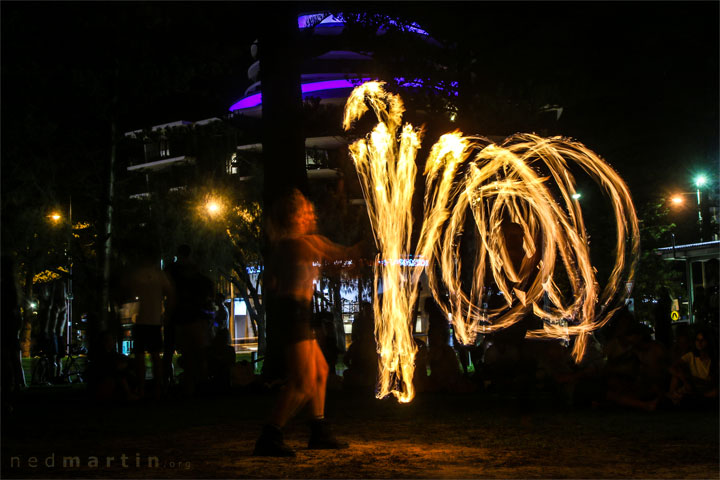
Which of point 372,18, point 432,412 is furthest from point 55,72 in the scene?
point 432,412

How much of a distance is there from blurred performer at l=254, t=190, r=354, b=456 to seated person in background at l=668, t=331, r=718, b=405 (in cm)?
500

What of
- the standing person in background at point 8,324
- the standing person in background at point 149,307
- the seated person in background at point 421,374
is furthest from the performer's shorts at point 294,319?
the seated person in background at point 421,374

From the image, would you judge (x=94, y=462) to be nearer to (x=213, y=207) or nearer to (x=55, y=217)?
(x=55, y=217)

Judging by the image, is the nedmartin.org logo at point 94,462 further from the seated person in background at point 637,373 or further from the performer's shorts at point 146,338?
the seated person in background at point 637,373

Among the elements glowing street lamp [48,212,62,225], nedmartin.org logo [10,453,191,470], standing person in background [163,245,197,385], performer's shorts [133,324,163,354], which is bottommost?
nedmartin.org logo [10,453,191,470]

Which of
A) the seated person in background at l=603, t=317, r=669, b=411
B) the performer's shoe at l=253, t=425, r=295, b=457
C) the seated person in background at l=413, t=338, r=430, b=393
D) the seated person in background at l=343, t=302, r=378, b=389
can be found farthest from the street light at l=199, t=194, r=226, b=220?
the performer's shoe at l=253, t=425, r=295, b=457

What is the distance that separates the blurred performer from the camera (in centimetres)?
662

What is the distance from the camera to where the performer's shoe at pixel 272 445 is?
645cm

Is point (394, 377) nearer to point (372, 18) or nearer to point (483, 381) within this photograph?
point (483, 381)

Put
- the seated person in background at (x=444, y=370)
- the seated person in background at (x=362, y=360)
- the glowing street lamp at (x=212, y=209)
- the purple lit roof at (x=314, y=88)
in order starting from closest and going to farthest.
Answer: the seated person in background at (x=444, y=370) → the seated person in background at (x=362, y=360) → the glowing street lamp at (x=212, y=209) → the purple lit roof at (x=314, y=88)

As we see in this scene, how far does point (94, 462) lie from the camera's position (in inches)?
248

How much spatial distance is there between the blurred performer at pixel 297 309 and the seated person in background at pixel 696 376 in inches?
197

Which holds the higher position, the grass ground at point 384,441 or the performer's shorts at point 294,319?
the performer's shorts at point 294,319

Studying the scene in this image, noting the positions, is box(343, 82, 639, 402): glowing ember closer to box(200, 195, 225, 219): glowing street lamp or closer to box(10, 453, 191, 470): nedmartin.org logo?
box(10, 453, 191, 470): nedmartin.org logo
